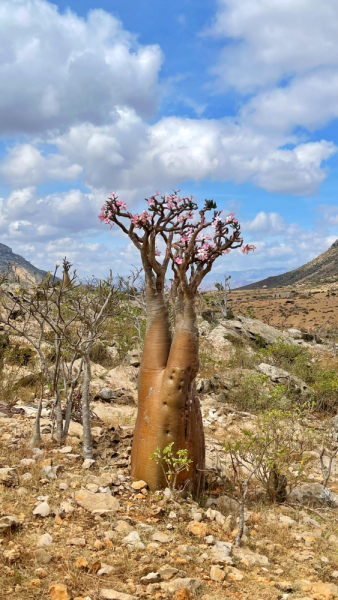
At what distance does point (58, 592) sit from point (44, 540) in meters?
0.63

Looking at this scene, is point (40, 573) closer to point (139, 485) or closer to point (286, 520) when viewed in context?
point (139, 485)

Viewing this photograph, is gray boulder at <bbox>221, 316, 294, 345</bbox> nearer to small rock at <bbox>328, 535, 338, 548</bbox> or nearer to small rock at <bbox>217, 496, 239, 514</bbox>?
small rock at <bbox>217, 496, 239, 514</bbox>

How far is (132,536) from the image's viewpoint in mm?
3516

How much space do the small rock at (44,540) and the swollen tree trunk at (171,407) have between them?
4.67 feet

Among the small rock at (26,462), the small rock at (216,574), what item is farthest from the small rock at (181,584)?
the small rock at (26,462)

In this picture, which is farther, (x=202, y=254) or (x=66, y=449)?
(x=66, y=449)

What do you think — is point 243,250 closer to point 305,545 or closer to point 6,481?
point 305,545

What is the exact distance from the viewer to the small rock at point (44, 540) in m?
3.23

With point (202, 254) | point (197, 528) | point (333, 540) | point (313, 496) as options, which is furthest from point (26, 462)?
point (313, 496)

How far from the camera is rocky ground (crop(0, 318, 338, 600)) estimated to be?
2.91m

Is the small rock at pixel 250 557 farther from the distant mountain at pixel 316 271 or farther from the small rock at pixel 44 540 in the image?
the distant mountain at pixel 316 271

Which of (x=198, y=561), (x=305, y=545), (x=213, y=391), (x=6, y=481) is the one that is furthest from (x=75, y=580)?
(x=213, y=391)

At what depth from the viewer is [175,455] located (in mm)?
4457

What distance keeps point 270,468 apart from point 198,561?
1657 mm
